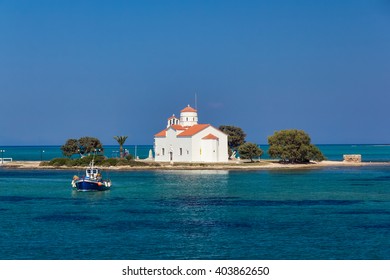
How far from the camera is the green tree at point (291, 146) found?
122 m

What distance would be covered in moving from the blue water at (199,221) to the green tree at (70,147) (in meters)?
53.2

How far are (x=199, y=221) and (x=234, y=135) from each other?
→ 96163 mm

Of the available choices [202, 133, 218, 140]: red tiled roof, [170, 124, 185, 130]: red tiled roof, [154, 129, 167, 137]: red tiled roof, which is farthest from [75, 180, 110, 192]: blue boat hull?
[154, 129, 167, 137]: red tiled roof

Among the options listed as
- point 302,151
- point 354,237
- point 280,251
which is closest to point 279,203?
point 354,237

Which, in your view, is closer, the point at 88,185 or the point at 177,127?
the point at 88,185

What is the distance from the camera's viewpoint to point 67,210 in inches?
2158

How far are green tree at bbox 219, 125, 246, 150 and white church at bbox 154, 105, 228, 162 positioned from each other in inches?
684

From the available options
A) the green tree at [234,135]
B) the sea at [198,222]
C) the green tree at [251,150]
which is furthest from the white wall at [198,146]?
the sea at [198,222]

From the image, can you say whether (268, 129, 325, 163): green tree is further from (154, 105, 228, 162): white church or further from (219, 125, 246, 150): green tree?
(219, 125, 246, 150): green tree

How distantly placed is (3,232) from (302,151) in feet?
281

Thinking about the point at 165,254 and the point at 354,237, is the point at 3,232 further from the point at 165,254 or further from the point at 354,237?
the point at 354,237

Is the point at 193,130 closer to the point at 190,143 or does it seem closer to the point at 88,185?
the point at 190,143

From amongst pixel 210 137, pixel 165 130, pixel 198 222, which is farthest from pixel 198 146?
pixel 198 222

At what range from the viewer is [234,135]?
142750mm
